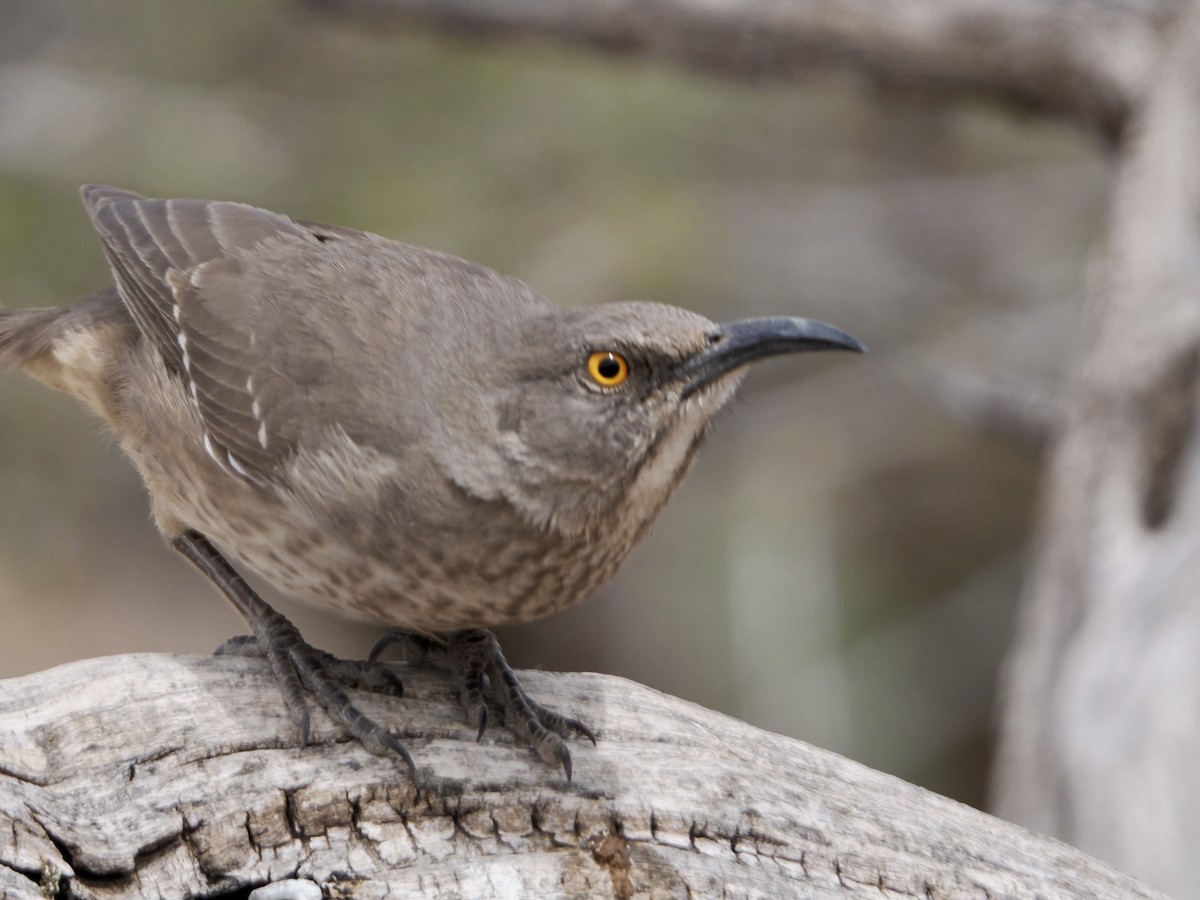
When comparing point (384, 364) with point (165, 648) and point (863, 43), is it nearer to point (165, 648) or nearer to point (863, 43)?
point (863, 43)

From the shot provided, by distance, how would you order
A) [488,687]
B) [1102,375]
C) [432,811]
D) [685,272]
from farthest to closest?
[685,272], [1102,375], [488,687], [432,811]

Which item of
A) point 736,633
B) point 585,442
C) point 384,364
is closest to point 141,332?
point 384,364

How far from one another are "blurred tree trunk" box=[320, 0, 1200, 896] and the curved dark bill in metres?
1.93

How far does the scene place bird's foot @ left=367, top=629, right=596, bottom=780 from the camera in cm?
329

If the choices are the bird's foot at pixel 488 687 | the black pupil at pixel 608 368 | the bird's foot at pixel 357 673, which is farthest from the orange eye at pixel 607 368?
the bird's foot at pixel 357 673

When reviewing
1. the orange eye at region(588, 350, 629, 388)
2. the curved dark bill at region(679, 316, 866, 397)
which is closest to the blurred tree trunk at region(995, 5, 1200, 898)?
the curved dark bill at region(679, 316, 866, 397)

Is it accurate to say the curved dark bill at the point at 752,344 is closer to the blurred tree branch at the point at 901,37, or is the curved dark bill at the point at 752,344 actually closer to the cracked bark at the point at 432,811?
the cracked bark at the point at 432,811

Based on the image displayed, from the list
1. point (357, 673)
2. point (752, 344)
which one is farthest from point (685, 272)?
point (357, 673)

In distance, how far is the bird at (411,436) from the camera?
324 centimetres

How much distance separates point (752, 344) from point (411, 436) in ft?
2.87

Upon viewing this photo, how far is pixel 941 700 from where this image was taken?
8.00 meters

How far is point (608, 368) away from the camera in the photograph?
10.6 feet

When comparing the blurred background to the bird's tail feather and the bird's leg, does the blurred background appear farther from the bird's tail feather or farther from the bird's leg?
the bird's leg

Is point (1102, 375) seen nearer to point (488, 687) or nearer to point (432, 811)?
point (488, 687)
